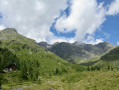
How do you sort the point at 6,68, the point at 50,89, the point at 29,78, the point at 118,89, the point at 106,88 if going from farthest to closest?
the point at 6,68 → the point at 29,78 → the point at 50,89 → the point at 106,88 → the point at 118,89

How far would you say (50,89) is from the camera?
4472 cm

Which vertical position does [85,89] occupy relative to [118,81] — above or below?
below

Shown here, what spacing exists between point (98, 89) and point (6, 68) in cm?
11308

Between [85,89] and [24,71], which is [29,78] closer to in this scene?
[24,71]

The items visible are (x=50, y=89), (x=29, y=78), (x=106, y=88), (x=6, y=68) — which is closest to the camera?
(x=106, y=88)

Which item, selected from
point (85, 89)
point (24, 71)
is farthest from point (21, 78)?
point (85, 89)

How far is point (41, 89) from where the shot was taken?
4484 cm

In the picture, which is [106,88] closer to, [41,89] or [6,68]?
[41,89]

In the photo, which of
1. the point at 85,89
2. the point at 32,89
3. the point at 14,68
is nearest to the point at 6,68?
the point at 14,68

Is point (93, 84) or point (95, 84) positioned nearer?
point (95, 84)

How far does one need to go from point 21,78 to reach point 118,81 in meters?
72.1

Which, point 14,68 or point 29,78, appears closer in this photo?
point 29,78

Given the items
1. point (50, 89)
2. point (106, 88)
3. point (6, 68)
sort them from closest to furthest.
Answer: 1. point (106, 88)
2. point (50, 89)
3. point (6, 68)

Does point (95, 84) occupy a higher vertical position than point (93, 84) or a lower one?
higher
